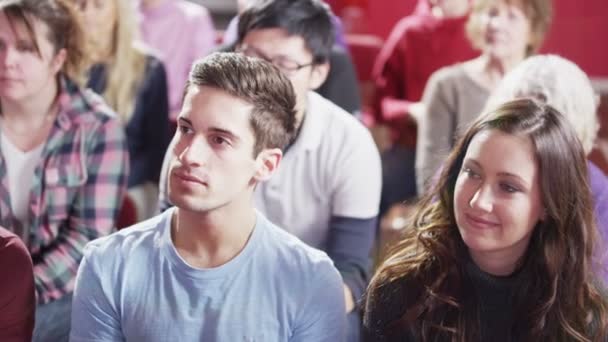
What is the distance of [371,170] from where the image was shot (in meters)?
1.91

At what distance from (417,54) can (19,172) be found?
1470 millimetres

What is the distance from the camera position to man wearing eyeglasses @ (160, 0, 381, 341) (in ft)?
6.15

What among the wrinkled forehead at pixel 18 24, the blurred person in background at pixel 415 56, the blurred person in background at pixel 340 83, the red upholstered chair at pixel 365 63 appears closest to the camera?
the wrinkled forehead at pixel 18 24

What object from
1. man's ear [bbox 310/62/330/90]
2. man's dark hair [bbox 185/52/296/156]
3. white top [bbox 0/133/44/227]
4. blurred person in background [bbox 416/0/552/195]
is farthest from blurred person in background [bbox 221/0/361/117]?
man's dark hair [bbox 185/52/296/156]

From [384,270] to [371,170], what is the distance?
425 mm

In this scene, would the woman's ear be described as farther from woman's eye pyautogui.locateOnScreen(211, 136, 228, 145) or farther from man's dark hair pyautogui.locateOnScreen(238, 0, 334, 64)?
woman's eye pyautogui.locateOnScreen(211, 136, 228, 145)

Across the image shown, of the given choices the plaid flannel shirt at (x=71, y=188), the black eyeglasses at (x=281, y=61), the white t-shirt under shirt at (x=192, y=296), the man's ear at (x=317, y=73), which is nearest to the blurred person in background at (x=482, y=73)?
the man's ear at (x=317, y=73)

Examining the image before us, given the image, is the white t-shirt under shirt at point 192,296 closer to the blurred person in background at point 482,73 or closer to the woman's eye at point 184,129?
the woman's eye at point 184,129

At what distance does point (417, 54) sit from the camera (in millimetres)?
2945

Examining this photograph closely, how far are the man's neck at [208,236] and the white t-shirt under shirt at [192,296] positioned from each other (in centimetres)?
2

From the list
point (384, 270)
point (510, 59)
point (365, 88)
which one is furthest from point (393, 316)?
point (365, 88)

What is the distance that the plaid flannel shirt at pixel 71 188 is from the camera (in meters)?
1.86

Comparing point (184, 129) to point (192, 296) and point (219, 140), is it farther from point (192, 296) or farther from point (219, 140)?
point (192, 296)

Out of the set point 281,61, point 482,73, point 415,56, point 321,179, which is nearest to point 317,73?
point 281,61
